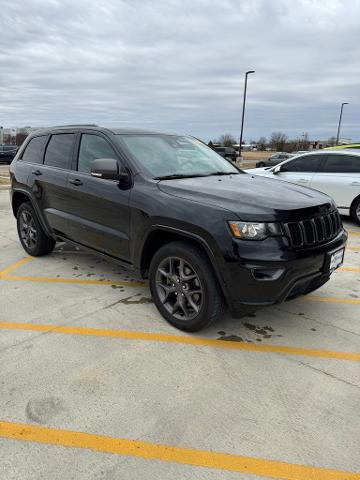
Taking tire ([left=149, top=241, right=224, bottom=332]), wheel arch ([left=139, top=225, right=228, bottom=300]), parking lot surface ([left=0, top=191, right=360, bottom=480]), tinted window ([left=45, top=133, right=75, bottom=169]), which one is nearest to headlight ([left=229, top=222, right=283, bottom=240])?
wheel arch ([left=139, top=225, right=228, bottom=300])

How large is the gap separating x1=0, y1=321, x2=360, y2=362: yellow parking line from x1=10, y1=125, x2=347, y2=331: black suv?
0.16 metres

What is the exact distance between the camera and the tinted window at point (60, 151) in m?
4.75

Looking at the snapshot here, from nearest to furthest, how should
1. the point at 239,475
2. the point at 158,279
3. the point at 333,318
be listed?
the point at 239,475, the point at 158,279, the point at 333,318

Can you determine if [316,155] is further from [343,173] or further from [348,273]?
[348,273]

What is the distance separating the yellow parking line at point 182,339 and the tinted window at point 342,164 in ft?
20.1

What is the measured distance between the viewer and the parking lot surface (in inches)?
86.6

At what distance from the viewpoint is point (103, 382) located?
2871 mm

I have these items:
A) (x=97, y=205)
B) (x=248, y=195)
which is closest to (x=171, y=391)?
(x=248, y=195)

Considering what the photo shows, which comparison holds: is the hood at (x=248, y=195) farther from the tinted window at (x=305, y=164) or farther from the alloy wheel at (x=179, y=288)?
the tinted window at (x=305, y=164)

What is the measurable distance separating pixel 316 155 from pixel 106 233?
6.48m

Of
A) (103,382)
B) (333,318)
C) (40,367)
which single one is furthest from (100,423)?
(333,318)

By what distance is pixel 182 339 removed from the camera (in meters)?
3.46

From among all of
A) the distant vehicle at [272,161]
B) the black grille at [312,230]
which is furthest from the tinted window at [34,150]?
the distant vehicle at [272,161]

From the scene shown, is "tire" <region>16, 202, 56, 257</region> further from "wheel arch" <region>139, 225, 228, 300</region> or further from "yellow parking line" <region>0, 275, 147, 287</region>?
"wheel arch" <region>139, 225, 228, 300</region>
